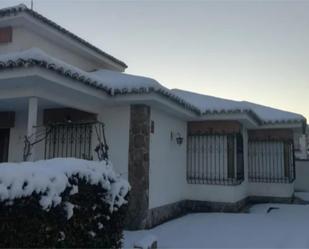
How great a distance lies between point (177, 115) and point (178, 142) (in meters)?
0.94

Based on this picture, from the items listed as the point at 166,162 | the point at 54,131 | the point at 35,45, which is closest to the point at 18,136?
the point at 54,131

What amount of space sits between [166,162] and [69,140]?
2.95 m

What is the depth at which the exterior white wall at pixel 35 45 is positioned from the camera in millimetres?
10180

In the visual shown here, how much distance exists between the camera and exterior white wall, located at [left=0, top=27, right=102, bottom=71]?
1018 cm

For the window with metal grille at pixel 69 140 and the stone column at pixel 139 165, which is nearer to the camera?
the stone column at pixel 139 165

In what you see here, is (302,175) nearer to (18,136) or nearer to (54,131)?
(54,131)

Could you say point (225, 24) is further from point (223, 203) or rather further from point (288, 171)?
point (288, 171)

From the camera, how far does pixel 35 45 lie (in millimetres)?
10539

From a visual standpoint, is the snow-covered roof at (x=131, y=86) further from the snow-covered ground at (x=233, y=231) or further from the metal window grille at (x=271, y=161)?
the snow-covered ground at (x=233, y=231)

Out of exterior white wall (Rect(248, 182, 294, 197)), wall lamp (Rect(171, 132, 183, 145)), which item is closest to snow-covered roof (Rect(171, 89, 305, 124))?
wall lamp (Rect(171, 132, 183, 145))

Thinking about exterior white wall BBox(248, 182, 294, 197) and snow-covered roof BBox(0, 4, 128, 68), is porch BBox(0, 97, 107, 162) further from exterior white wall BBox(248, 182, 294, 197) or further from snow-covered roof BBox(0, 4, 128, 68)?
exterior white wall BBox(248, 182, 294, 197)

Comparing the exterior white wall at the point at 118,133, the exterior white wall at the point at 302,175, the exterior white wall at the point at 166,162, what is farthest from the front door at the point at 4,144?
the exterior white wall at the point at 302,175

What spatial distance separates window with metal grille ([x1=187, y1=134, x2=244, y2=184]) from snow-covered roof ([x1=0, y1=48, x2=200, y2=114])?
177 centimetres

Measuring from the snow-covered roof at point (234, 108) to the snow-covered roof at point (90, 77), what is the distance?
110 cm
